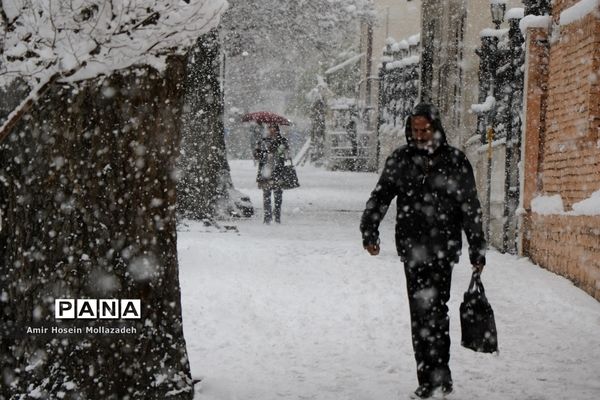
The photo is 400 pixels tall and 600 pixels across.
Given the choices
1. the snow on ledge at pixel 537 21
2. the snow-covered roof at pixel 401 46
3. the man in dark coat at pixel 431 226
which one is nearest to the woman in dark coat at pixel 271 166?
the snow on ledge at pixel 537 21

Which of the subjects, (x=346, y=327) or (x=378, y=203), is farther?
(x=346, y=327)

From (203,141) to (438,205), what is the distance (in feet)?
40.8

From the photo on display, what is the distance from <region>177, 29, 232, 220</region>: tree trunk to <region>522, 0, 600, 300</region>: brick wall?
6597 mm

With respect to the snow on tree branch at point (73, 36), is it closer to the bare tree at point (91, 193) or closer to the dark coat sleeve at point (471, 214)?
the bare tree at point (91, 193)

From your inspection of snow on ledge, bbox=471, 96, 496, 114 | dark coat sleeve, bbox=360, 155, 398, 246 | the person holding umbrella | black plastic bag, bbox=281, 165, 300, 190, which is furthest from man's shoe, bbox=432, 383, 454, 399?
black plastic bag, bbox=281, 165, 300, 190

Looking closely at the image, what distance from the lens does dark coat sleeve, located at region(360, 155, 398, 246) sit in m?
5.41

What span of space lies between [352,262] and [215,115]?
22.5ft

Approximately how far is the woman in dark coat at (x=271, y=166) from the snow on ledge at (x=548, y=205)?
604 cm

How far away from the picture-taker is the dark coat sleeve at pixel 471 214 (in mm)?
5277

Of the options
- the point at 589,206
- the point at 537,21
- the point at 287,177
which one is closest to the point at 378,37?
the point at 287,177

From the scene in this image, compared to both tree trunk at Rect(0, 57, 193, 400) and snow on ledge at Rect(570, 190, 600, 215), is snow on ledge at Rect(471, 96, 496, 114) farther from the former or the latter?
tree trunk at Rect(0, 57, 193, 400)

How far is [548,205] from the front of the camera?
11.3 m

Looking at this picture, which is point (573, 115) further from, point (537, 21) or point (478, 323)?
point (478, 323)

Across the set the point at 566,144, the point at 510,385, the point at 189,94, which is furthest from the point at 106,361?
the point at 189,94
